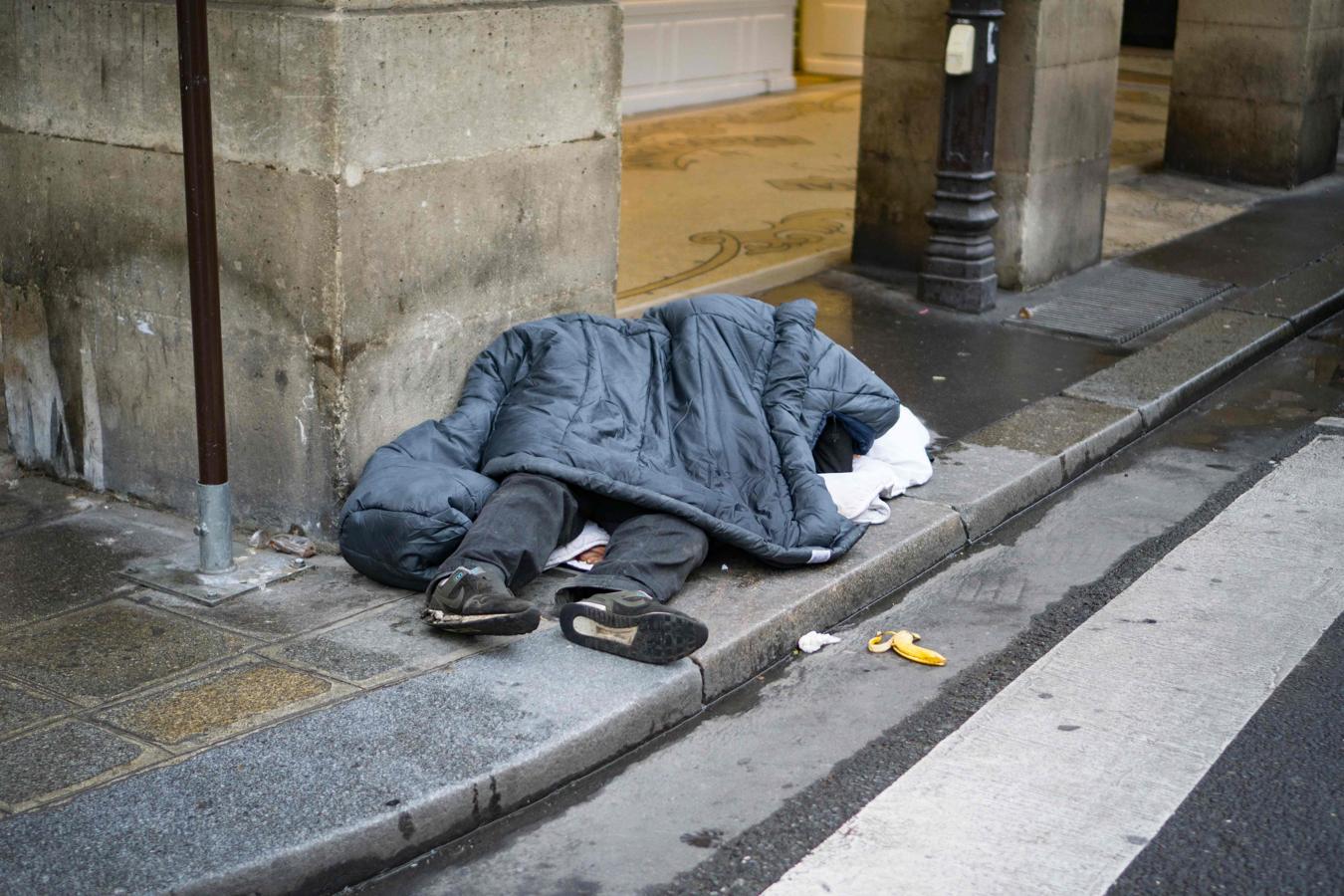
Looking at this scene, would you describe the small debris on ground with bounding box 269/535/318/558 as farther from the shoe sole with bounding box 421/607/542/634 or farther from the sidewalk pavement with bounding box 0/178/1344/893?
the shoe sole with bounding box 421/607/542/634

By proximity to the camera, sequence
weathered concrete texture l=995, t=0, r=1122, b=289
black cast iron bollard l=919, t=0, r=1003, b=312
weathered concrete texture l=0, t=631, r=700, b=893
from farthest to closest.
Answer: weathered concrete texture l=995, t=0, r=1122, b=289, black cast iron bollard l=919, t=0, r=1003, b=312, weathered concrete texture l=0, t=631, r=700, b=893

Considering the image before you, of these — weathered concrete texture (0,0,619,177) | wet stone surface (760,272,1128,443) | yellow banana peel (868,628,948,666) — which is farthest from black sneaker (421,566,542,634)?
wet stone surface (760,272,1128,443)

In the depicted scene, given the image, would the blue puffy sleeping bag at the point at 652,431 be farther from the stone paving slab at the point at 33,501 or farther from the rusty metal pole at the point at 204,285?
the stone paving slab at the point at 33,501

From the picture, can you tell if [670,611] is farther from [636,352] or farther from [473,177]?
[473,177]

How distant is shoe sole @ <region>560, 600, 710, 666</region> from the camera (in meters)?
3.83

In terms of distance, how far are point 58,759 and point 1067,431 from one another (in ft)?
12.8

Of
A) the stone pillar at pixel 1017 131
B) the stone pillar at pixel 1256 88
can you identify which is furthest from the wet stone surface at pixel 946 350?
the stone pillar at pixel 1256 88

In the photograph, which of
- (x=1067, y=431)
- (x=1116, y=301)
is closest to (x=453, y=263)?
(x=1067, y=431)

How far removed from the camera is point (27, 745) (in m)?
3.40

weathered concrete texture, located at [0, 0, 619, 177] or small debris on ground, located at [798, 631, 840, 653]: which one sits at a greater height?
weathered concrete texture, located at [0, 0, 619, 177]

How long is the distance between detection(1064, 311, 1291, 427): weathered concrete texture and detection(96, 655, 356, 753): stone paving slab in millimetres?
3766

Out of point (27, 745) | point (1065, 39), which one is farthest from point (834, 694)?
point (1065, 39)

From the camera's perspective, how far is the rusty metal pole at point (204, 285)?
13.0 feet

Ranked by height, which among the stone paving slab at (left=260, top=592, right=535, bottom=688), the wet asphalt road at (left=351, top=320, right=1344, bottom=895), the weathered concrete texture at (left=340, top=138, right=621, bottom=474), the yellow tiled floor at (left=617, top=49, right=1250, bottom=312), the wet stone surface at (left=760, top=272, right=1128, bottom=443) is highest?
the weathered concrete texture at (left=340, top=138, right=621, bottom=474)
